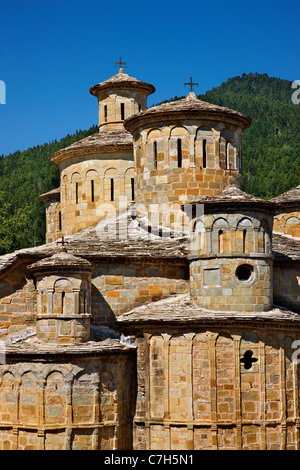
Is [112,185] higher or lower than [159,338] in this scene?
higher

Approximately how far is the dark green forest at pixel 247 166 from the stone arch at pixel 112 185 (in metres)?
23.9

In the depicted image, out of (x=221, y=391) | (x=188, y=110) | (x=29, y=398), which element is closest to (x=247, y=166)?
(x=188, y=110)

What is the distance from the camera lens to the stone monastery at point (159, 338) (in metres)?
15.2

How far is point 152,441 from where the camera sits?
52.4 ft

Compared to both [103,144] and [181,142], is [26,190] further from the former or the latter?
[181,142]

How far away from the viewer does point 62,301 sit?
15.5 m

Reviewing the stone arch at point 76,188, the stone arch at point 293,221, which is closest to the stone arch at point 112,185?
the stone arch at point 76,188

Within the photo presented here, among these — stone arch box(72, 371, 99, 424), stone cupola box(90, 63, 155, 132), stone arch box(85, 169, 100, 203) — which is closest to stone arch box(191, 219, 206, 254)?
stone arch box(72, 371, 99, 424)

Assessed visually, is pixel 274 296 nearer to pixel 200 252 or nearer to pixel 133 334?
pixel 200 252

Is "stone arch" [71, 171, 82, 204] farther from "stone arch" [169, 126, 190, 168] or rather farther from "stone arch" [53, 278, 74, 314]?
"stone arch" [53, 278, 74, 314]

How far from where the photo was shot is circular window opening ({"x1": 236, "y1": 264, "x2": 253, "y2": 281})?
16203 millimetres

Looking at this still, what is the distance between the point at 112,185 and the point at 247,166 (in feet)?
211

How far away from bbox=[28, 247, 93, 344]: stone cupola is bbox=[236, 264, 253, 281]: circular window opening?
12.0 feet

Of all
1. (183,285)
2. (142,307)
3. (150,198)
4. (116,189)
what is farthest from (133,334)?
→ (116,189)
